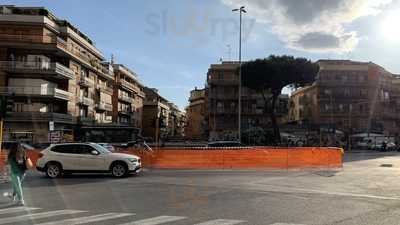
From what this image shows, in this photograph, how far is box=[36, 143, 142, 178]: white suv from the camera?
22.3 m

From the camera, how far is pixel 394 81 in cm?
10169

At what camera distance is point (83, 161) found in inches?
881

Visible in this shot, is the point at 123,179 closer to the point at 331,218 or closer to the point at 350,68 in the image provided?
the point at 331,218

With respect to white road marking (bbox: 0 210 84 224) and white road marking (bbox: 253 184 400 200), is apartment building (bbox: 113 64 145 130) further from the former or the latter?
white road marking (bbox: 0 210 84 224)

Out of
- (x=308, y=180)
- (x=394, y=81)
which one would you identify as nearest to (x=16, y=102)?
(x=308, y=180)

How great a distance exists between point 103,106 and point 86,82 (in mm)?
9968

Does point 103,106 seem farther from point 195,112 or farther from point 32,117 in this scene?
point 195,112

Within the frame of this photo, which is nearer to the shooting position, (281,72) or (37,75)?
(37,75)

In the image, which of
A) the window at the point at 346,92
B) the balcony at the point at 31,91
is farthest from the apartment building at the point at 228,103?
the balcony at the point at 31,91

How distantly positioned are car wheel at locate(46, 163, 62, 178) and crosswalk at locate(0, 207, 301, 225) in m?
10.8

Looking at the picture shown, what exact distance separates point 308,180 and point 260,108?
71.0 metres

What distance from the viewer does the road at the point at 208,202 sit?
34.5 feet

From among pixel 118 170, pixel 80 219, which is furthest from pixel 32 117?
pixel 80 219

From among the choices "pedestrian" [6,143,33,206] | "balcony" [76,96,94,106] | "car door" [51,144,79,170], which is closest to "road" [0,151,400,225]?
"pedestrian" [6,143,33,206]
